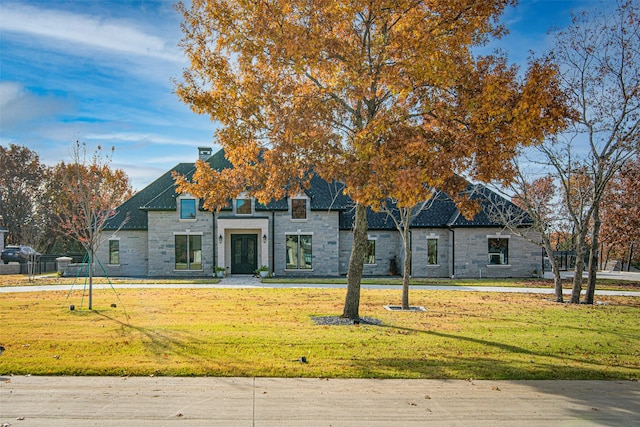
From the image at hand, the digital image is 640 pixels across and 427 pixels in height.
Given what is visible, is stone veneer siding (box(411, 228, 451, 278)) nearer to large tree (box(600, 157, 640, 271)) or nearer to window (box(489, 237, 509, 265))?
window (box(489, 237, 509, 265))

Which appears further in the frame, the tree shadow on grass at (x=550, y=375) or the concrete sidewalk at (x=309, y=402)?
the tree shadow on grass at (x=550, y=375)

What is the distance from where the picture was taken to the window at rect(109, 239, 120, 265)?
32031 mm

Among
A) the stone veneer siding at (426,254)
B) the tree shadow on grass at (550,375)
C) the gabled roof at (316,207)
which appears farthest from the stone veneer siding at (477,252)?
the tree shadow on grass at (550,375)

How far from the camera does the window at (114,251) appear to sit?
1261 inches

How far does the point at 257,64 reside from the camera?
1209cm

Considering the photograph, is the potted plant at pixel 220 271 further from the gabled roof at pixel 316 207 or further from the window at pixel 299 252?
the gabled roof at pixel 316 207

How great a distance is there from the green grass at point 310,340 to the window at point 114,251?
47.1ft

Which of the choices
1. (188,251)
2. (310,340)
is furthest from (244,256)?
(310,340)

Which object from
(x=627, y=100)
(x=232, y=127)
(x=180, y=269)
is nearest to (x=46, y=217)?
(x=180, y=269)

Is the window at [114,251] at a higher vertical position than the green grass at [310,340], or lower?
higher

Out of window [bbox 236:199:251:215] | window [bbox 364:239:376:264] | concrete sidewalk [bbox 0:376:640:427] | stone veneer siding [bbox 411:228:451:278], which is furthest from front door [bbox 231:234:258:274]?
concrete sidewalk [bbox 0:376:640:427]

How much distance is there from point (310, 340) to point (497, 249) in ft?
74.7

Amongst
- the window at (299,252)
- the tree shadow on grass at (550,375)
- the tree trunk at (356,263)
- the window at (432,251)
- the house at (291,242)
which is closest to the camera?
the tree shadow on grass at (550,375)

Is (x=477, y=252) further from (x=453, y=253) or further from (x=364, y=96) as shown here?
(x=364, y=96)
